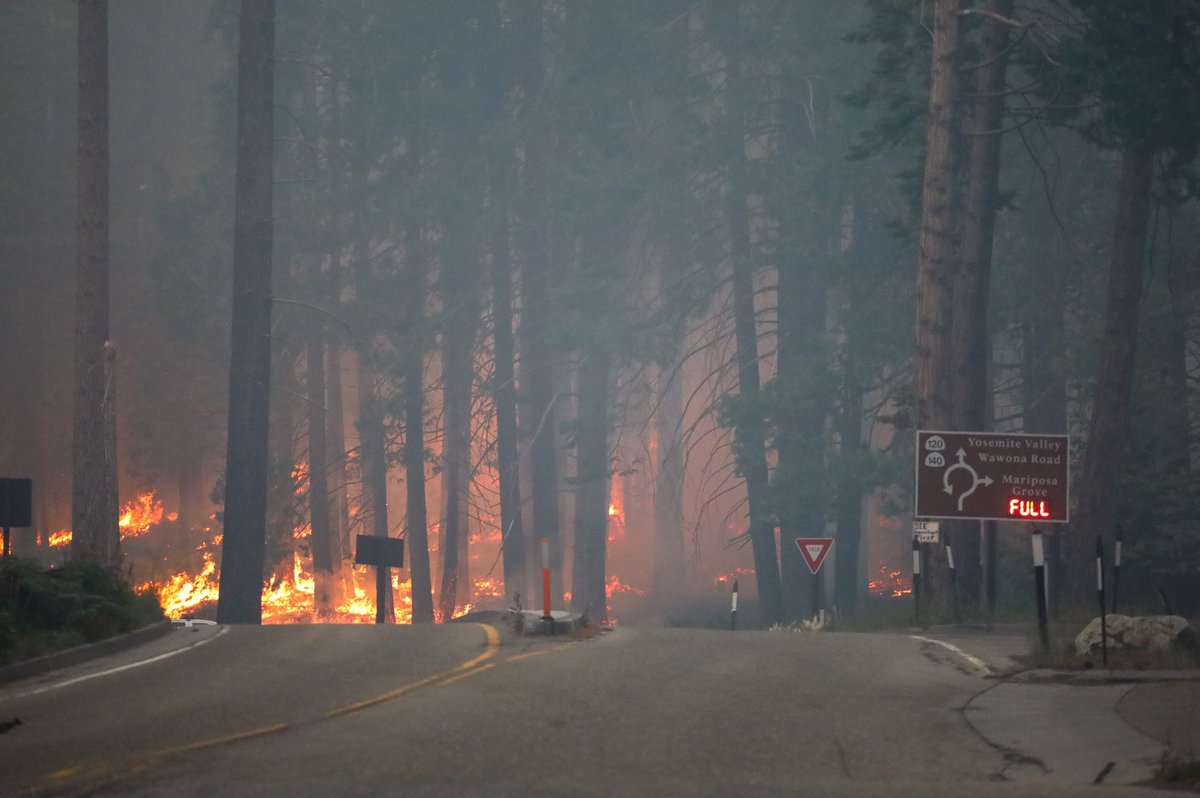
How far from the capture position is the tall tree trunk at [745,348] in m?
40.9

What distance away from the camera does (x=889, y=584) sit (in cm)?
5853

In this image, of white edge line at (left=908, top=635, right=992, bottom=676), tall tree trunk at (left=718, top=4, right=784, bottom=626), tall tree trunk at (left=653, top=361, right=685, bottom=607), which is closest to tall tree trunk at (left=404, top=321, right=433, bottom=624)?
tall tree trunk at (left=718, top=4, right=784, bottom=626)

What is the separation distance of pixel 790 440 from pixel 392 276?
17.7 m

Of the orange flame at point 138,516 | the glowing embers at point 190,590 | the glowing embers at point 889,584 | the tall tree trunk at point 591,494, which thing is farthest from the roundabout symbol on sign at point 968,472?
the orange flame at point 138,516

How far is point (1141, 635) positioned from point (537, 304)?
36.0 metres

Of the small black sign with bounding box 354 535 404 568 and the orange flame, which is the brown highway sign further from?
the orange flame

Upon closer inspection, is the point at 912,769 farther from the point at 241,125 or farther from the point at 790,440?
the point at 790,440

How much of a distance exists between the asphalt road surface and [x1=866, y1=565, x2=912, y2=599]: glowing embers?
3559 cm

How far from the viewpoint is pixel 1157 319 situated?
1276 inches

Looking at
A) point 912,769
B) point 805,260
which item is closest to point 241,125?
point 805,260

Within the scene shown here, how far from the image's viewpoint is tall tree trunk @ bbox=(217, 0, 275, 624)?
29453 millimetres

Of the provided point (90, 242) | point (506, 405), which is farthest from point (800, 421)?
point (90, 242)

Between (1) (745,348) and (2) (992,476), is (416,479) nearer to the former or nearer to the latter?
(1) (745,348)

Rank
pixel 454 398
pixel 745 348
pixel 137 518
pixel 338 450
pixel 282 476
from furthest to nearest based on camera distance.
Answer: pixel 137 518 < pixel 338 450 < pixel 282 476 < pixel 454 398 < pixel 745 348
